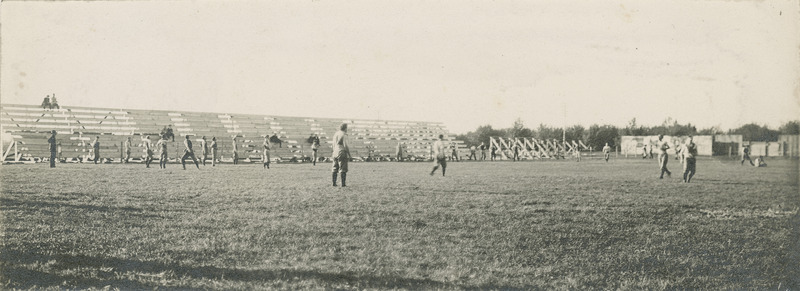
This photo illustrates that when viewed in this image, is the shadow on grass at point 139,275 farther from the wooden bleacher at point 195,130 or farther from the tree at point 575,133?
the tree at point 575,133

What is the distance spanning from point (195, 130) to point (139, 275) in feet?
99.1

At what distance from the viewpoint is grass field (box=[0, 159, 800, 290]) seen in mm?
4742

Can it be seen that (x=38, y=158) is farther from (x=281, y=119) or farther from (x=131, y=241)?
(x=131, y=241)

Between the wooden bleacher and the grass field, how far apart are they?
1663 centimetres

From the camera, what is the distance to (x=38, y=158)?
23.6 metres

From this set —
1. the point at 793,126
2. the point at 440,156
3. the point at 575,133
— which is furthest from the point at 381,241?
the point at 575,133

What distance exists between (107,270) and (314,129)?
34.5 meters

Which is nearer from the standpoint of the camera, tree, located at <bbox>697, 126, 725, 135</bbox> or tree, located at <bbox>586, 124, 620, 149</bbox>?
tree, located at <bbox>697, 126, 725, 135</bbox>

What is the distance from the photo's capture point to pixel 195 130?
32.4 meters

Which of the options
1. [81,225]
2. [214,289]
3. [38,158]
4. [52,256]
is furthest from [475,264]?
[38,158]

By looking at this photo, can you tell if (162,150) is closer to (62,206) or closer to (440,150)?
(440,150)

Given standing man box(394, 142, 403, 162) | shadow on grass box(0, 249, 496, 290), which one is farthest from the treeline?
shadow on grass box(0, 249, 496, 290)

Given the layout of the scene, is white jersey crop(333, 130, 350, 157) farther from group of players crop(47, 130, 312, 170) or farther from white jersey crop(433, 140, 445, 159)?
group of players crop(47, 130, 312, 170)

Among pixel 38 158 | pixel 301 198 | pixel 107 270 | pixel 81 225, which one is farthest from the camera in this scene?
pixel 38 158
